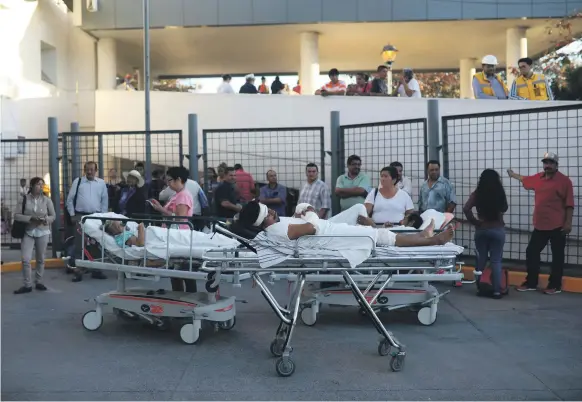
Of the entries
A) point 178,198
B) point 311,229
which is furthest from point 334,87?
point 311,229

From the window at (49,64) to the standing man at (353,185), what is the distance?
36.3 feet

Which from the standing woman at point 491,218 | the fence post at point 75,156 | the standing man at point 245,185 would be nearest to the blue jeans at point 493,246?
the standing woman at point 491,218

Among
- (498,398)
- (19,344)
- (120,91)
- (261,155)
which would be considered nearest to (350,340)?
(498,398)

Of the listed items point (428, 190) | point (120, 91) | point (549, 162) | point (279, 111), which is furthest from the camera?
point (120, 91)

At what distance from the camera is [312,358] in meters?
6.13

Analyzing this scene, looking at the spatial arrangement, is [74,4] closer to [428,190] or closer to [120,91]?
[120,91]

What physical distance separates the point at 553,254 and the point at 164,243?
18.3 ft

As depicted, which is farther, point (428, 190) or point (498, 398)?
point (428, 190)

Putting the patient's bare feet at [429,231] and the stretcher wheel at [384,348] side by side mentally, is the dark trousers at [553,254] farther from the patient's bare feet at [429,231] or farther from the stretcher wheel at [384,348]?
the stretcher wheel at [384,348]

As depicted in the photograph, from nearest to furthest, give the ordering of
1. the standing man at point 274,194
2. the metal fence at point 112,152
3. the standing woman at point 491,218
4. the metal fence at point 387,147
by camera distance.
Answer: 1. the standing woman at point 491,218
2. the standing man at point 274,194
3. the metal fence at point 387,147
4. the metal fence at point 112,152

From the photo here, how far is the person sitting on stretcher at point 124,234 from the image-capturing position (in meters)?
6.83

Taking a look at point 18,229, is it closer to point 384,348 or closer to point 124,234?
point 124,234

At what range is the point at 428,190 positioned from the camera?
1002 centimetres

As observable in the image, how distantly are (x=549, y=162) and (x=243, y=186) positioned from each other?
17.1 ft
